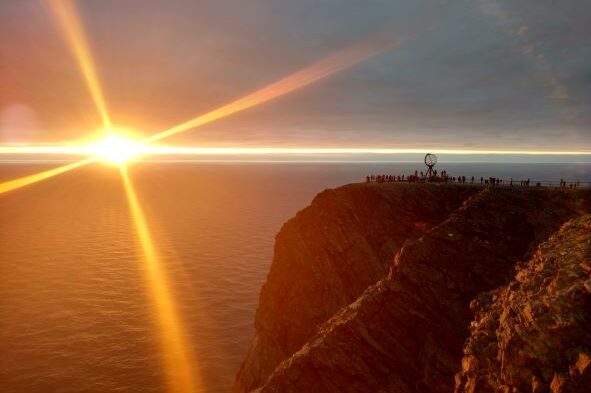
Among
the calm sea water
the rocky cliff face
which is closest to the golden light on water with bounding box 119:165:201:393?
the calm sea water

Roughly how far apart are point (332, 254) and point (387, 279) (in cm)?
1233

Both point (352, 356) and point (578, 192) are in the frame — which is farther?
point (578, 192)

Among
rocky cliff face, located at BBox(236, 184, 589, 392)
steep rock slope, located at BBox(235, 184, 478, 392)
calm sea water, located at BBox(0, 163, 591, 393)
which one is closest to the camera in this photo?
rocky cliff face, located at BBox(236, 184, 589, 392)

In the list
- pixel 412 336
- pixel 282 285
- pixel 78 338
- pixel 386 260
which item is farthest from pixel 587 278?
pixel 78 338

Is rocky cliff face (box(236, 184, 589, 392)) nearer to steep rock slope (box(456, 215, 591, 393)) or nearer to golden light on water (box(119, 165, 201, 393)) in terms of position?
steep rock slope (box(456, 215, 591, 393))

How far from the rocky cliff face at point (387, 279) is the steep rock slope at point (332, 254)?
11 centimetres

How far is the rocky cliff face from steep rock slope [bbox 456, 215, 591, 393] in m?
3.35

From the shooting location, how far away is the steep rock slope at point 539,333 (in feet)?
55.0

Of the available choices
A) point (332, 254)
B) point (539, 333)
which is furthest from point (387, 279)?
point (332, 254)

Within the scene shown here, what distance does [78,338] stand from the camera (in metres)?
60.2

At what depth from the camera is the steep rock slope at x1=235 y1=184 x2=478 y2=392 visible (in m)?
39.3

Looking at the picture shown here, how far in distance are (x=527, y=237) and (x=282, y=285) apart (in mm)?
23585

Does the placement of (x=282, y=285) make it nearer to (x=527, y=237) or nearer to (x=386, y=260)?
(x=386, y=260)

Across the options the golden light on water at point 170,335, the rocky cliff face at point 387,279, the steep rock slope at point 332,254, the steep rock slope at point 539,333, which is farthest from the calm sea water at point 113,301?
the steep rock slope at point 539,333
